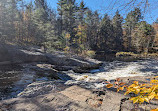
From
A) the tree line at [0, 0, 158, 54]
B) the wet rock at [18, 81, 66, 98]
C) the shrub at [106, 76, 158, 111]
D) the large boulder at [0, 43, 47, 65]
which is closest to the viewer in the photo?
the shrub at [106, 76, 158, 111]

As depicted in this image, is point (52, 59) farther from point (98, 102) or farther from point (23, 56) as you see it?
point (98, 102)

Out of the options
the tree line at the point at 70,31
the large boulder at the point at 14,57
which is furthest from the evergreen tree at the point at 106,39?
the large boulder at the point at 14,57

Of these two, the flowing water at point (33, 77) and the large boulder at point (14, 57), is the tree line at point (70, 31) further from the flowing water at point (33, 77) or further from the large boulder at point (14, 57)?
the flowing water at point (33, 77)

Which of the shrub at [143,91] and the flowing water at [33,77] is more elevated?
the shrub at [143,91]

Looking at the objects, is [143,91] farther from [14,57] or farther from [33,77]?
[14,57]

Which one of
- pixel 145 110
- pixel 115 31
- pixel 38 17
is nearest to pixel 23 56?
pixel 145 110

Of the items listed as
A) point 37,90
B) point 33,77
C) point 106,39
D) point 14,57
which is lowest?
point 33,77

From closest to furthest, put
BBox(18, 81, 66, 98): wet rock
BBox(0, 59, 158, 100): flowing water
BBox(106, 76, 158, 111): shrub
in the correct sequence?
BBox(106, 76, 158, 111): shrub
BBox(18, 81, 66, 98): wet rock
BBox(0, 59, 158, 100): flowing water

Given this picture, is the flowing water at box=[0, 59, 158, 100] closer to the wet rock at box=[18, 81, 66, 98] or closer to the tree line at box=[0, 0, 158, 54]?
the wet rock at box=[18, 81, 66, 98]

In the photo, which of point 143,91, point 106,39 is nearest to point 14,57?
point 143,91

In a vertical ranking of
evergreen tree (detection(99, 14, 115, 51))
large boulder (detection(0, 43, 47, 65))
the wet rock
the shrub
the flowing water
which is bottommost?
the flowing water

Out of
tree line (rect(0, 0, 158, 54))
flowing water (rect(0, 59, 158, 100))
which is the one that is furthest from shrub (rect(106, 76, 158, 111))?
tree line (rect(0, 0, 158, 54))

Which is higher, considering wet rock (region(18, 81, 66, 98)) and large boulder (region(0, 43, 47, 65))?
large boulder (region(0, 43, 47, 65))

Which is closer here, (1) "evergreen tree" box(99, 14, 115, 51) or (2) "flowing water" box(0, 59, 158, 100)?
(2) "flowing water" box(0, 59, 158, 100)
